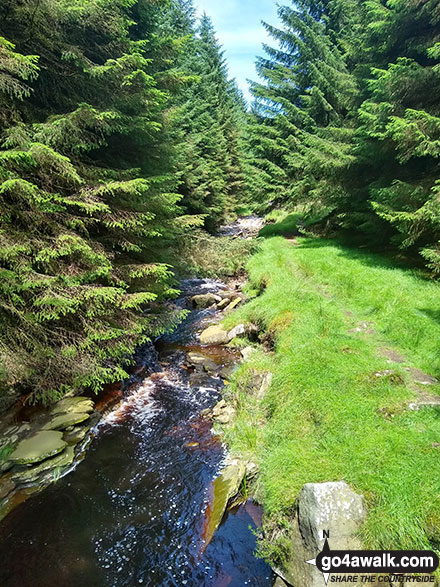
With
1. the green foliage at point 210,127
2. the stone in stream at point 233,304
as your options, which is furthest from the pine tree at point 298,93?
the stone in stream at point 233,304

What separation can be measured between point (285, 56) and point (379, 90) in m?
15.0

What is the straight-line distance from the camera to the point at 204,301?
14.3m

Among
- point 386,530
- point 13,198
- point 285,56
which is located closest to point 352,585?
point 386,530

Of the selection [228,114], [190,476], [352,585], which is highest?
[228,114]

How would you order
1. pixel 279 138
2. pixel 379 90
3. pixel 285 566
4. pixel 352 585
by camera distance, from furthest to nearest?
pixel 279 138
pixel 379 90
pixel 285 566
pixel 352 585

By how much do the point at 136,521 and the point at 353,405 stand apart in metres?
3.97

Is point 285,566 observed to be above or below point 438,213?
below

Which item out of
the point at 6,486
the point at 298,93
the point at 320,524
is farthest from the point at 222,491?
the point at 298,93

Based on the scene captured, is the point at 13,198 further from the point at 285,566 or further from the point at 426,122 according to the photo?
the point at 426,122

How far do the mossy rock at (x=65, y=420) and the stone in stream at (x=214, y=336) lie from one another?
15.3ft

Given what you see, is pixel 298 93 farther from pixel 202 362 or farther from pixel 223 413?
pixel 223 413

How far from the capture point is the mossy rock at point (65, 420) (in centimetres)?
657

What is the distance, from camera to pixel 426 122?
909cm

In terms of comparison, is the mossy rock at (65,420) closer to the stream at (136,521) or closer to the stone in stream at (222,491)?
the stream at (136,521)
